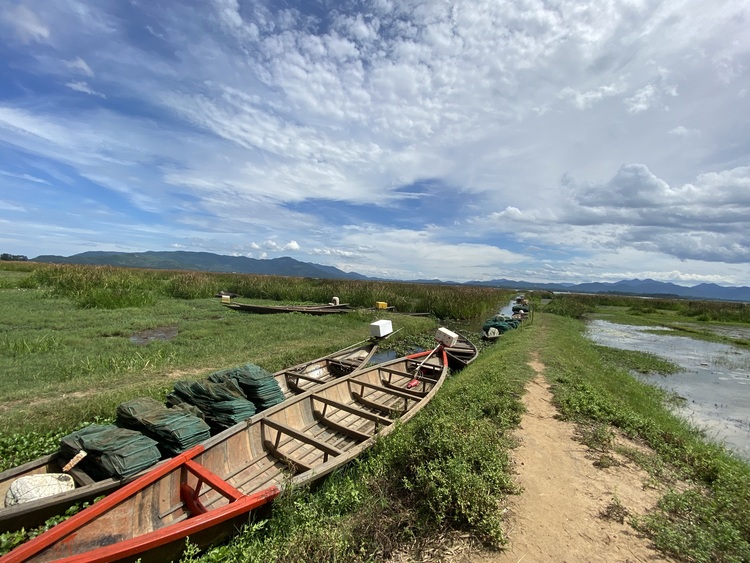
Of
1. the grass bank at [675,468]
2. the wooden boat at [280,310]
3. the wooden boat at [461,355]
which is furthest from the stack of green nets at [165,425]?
the wooden boat at [280,310]

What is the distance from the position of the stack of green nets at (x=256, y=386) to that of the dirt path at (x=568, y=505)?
13.1ft

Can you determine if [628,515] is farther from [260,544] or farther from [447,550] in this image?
[260,544]

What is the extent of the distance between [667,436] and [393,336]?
1162 cm


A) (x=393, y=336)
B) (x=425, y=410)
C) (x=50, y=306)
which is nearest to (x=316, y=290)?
(x=393, y=336)

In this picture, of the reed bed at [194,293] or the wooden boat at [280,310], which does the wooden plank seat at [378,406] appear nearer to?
the wooden boat at [280,310]

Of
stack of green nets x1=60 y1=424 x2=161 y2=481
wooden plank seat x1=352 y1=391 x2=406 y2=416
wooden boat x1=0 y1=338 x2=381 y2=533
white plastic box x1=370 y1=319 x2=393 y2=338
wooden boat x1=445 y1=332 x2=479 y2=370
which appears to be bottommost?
wooden boat x1=445 y1=332 x2=479 y2=370

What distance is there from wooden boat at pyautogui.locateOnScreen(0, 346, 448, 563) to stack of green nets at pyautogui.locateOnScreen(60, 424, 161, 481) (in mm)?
277

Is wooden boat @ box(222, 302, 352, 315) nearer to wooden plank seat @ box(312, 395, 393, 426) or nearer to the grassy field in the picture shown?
the grassy field

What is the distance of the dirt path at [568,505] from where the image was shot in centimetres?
321

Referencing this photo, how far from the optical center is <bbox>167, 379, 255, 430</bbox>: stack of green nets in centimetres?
539

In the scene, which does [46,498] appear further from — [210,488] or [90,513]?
[210,488]

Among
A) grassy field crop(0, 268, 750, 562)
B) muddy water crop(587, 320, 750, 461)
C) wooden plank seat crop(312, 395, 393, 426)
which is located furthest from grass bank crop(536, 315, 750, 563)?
wooden plank seat crop(312, 395, 393, 426)

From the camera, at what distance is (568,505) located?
12.8 ft

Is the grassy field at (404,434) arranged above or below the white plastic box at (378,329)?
below
